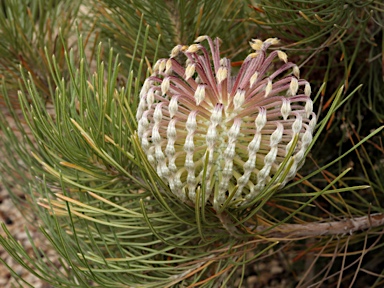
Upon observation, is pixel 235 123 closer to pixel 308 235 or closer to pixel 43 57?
pixel 308 235

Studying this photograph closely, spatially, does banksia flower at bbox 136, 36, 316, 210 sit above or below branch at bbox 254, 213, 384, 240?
above

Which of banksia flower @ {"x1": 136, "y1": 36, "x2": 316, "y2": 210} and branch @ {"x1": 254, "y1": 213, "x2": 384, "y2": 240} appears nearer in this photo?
banksia flower @ {"x1": 136, "y1": 36, "x2": 316, "y2": 210}

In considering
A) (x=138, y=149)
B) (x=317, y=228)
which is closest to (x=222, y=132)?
(x=138, y=149)

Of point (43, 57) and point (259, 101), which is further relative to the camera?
point (43, 57)

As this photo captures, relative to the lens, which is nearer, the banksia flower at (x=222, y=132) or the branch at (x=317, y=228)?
the banksia flower at (x=222, y=132)

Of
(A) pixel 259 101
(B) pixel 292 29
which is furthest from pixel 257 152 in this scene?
(B) pixel 292 29

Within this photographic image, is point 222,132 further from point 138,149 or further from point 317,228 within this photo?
point 317,228
